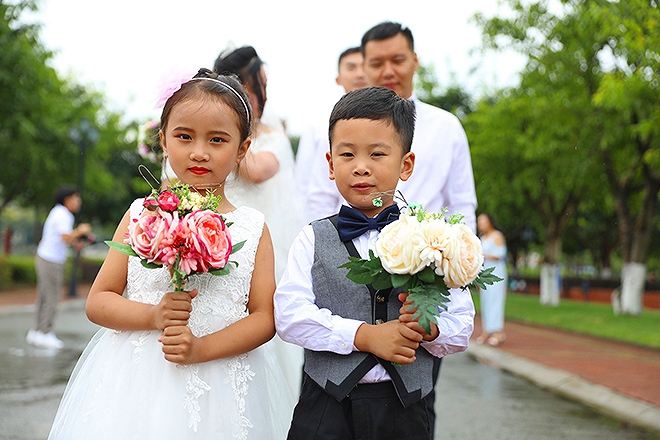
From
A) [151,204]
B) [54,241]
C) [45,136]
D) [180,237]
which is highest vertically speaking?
[45,136]

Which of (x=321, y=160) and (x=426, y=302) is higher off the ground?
(x=321, y=160)

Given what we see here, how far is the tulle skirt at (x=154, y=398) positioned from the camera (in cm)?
304

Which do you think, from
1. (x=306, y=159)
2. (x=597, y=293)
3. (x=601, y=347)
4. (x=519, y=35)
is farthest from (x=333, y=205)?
(x=597, y=293)

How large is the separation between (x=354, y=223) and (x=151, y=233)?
761 millimetres

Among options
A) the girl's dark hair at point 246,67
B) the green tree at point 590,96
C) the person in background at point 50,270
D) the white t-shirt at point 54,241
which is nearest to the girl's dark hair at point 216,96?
the girl's dark hair at point 246,67

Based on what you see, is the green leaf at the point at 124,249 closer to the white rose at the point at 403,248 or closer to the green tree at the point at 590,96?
the white rose at the point at 403,248

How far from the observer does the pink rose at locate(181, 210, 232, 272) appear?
2.73m

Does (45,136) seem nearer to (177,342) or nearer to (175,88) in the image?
(175,88)

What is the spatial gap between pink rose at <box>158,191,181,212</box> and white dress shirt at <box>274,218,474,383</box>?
1.80 ft

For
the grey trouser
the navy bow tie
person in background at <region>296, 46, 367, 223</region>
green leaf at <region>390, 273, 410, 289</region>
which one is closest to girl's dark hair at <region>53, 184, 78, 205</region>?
the grey trouser

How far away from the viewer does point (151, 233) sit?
276 centimetres

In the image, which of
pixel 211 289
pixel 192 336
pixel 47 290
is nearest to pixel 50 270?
pixel 47 290

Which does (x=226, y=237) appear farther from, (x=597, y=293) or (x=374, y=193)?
(x=597, y=293)

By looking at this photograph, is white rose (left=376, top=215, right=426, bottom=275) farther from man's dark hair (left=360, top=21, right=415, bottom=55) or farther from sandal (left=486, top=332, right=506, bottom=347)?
sandal (left=486, top=332, right=506, bottom=347)
